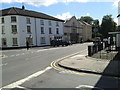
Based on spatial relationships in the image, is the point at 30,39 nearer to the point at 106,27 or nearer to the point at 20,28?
the point at 20,28

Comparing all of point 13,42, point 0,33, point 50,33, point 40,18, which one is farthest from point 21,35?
point 50,33

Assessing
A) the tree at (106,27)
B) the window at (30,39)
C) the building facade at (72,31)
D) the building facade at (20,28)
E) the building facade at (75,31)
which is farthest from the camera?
the tree at (106,27)

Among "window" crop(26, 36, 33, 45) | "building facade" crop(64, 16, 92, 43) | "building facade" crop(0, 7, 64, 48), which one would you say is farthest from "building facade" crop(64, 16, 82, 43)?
"window" crop(26, 36, 33, 45)

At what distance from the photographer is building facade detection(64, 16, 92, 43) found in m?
68.8

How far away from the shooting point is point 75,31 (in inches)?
2990

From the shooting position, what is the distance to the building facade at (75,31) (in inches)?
2709

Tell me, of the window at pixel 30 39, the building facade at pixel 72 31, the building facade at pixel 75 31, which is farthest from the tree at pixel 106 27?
the window at pixel 30 39

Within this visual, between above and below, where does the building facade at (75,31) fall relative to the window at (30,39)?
above

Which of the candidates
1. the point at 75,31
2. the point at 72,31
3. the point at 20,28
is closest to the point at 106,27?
the point at 75,31

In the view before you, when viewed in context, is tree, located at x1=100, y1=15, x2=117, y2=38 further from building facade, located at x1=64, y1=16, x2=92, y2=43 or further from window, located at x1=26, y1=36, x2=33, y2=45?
window, located at x1=26, y1=36, x2=33, y2=45

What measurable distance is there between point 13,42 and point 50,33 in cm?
1409

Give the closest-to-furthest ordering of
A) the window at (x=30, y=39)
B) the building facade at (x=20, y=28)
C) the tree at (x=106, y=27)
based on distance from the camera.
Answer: the building facade at (x=20, y=28)
the window at (x=30, y=39)
the tree at (x=106, y=27)

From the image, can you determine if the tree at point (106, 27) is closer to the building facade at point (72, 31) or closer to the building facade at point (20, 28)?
the building facade at point (72, 31)

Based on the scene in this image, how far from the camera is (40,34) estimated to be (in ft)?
169
